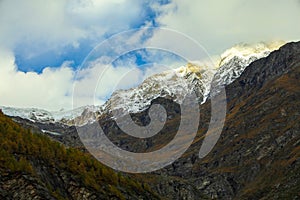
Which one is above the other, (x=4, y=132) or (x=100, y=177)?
(x=4, y=132)

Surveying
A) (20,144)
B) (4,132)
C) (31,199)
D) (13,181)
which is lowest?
(31,199)

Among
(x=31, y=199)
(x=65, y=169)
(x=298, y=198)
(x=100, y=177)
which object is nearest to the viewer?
(x=31, y=199)

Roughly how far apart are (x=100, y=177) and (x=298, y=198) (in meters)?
105

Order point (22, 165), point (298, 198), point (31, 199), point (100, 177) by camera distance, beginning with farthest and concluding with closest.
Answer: point (298, 198) < point (100, 177) < point (22, 165) < point (31, 199)

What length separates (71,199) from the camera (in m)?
91.1

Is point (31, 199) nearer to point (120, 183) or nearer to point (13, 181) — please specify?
point (13, 181)

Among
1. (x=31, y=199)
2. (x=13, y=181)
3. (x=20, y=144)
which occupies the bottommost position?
(x=31, y=199)

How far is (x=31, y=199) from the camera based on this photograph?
79.8 m

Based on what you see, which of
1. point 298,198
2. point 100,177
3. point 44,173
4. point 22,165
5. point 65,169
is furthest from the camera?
point 298,198

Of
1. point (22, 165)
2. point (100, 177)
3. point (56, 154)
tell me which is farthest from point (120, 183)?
point (22, 165)

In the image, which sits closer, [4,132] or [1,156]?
[1,156]

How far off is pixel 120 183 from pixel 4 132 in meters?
29.6

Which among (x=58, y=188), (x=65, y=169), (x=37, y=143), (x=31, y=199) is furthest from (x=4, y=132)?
(x=31, y=199)

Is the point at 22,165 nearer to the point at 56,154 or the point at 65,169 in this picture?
the point at 65,169
